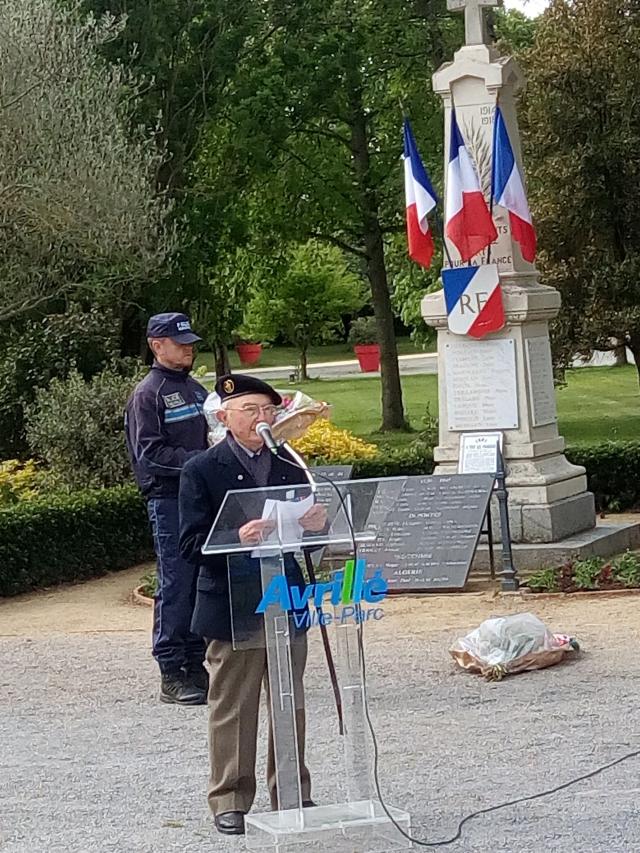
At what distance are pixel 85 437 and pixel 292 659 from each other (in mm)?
11986

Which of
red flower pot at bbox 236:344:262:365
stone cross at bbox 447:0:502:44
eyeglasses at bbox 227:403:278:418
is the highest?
stone cross at bbox 447:0:502:44

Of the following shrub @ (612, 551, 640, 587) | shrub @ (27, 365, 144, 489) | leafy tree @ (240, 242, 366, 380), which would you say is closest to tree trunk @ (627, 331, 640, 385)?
shrub @ (27, 365, 144, 489)

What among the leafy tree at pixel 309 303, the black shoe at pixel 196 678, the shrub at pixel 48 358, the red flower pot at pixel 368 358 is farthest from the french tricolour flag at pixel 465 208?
the red flower pot at pixel 368 358

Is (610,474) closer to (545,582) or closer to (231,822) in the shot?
(545,582)

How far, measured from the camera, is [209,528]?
5.59m

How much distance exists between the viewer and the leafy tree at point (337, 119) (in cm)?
2486

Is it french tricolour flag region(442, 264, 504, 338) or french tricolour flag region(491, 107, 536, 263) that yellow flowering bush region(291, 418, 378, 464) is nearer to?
french tricolour flag region(442, 264, 504, 338)

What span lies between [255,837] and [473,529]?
6.38 metres

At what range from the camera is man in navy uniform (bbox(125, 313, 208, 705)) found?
7895 mm

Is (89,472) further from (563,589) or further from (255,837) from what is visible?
(255,837)

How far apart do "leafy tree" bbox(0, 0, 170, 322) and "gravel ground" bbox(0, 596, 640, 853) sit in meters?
8.43

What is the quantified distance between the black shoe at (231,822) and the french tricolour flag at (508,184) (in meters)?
7.82

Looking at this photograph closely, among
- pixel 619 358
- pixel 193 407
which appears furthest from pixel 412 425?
pixel 193 407

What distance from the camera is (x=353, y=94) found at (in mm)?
26938
